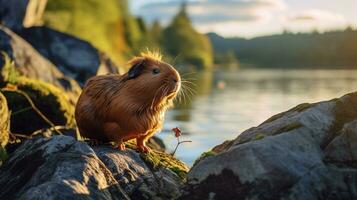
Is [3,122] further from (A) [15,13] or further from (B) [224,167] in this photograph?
(A) [15,13]

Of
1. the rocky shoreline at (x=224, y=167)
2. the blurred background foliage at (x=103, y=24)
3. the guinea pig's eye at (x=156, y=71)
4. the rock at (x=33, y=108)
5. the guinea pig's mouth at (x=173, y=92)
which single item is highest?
the guinea pig's eye at (x=156, y=71)

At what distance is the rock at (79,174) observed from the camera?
6633mm

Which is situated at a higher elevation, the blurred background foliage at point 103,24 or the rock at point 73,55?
the rock at point 73,55

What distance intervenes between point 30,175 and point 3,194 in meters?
0.37

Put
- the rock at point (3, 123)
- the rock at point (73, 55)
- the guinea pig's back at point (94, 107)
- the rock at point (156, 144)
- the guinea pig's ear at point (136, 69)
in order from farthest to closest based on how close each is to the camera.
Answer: the rock at point (73, 55), the rock at point (156, 144), the rock at point (3, 123), the guinea pig's back at point (94, 107), the guinea pig's ear at point (136, 69)

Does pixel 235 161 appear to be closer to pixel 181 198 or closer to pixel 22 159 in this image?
pixel 181 198

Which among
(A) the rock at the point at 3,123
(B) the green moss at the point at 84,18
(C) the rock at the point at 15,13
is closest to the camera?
(A) the rock at the point at 3,123

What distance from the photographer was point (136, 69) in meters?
8.48

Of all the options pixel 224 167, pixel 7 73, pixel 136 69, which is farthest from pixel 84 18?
pixel 224 167

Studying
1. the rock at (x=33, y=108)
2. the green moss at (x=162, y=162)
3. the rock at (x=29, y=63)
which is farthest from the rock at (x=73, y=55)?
the green moss at (x=162, y=162)

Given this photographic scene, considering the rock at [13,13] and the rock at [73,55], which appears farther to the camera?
the rock at [13,13]

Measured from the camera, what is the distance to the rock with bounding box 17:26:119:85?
18656 millimetres

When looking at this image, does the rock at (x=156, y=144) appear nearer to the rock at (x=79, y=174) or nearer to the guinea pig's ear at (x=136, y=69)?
the rock at (x=79, y=174)

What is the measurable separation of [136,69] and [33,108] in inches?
175
